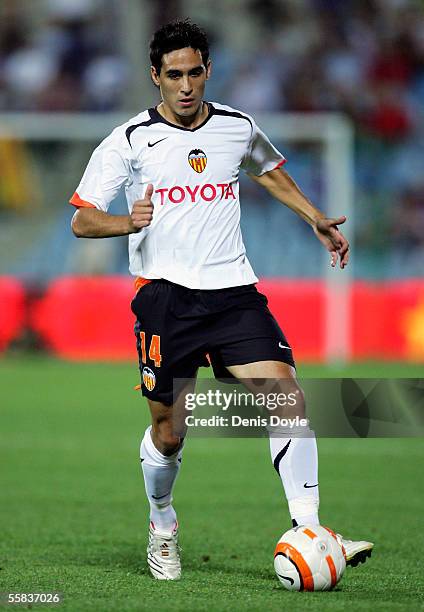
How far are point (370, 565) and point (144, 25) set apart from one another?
16.2 meters

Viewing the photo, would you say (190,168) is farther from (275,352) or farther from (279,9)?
(279,9)

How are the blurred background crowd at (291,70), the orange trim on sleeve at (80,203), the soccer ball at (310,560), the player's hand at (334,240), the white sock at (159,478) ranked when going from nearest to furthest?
the soccer ball at (310,560), the orange trim on sleeve at (80,203), the player's hand at (334,240), the white sock at (159,478), the blurred background crowd at (291,70)

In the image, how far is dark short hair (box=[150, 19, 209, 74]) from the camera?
5332 millimetres

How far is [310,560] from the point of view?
4.88m

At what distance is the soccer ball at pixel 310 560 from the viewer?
192 inches

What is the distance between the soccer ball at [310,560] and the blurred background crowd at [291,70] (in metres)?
14.0

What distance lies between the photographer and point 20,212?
18391mm

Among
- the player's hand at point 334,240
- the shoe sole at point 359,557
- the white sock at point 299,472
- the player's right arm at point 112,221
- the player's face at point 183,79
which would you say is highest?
the player's face at point 183,79

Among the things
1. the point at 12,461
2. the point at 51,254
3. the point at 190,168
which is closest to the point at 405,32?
the point at 51,254

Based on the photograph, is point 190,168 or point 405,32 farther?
point 405,32

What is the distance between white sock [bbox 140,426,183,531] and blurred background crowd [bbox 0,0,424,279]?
13.4 meters

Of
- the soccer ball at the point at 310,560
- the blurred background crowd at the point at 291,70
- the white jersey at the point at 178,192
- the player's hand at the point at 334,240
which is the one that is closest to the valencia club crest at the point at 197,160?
the white jersey at the point at 178,192

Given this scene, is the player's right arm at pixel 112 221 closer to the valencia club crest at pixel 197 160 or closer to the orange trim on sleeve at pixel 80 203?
the orange trim on sleeve at pixel 80 203

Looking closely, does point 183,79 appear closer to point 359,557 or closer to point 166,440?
point 166,440
